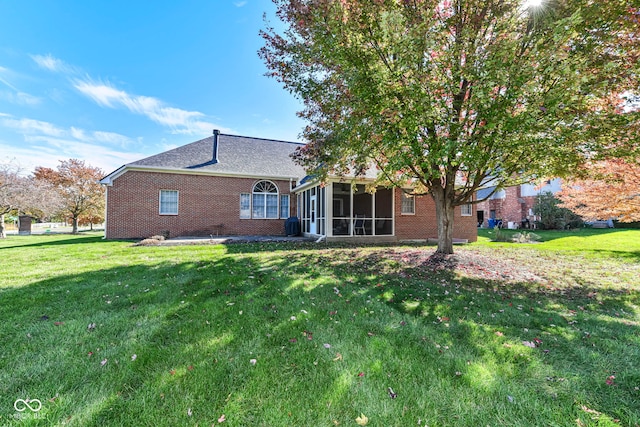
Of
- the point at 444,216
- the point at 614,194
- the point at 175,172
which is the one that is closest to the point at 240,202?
the point at 175,172

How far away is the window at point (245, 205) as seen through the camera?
15.5 m

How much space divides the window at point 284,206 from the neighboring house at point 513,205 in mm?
17999

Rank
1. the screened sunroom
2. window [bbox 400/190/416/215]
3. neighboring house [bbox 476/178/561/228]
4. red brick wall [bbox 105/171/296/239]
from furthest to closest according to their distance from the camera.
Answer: neighboring house [bbox 476/178/561/228], window [bbox 400/190/416/215], red brick wall [bbox 105/171/296/239], the screened sunroom

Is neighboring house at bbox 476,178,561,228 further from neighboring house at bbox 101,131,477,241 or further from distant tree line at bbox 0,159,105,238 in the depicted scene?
distant tree line at bbox 0,159,105,238

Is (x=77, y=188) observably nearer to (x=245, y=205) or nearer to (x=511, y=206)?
(x=245, y=205)

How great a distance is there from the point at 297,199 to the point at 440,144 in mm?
11484

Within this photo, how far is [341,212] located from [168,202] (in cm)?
934

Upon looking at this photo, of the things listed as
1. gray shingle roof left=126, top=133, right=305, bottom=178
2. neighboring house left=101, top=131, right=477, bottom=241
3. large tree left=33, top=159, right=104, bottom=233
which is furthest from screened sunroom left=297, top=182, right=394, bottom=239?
large tree left=33, top=159, right=104, bottom=233

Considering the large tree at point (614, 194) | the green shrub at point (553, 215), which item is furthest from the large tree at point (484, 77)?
the green shrub at point (553, 215)

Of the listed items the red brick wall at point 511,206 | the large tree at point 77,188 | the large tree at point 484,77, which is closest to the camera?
the large tree at point 484,77

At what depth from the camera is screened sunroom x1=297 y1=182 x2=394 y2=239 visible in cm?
1209

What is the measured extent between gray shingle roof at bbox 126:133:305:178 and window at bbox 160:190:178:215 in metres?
1.32

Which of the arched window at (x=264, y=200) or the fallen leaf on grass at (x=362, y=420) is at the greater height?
the arched window at (x=264, y=200)

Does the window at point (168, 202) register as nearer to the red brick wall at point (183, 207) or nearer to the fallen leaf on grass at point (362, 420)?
the red brick wall at point (183, 207)
